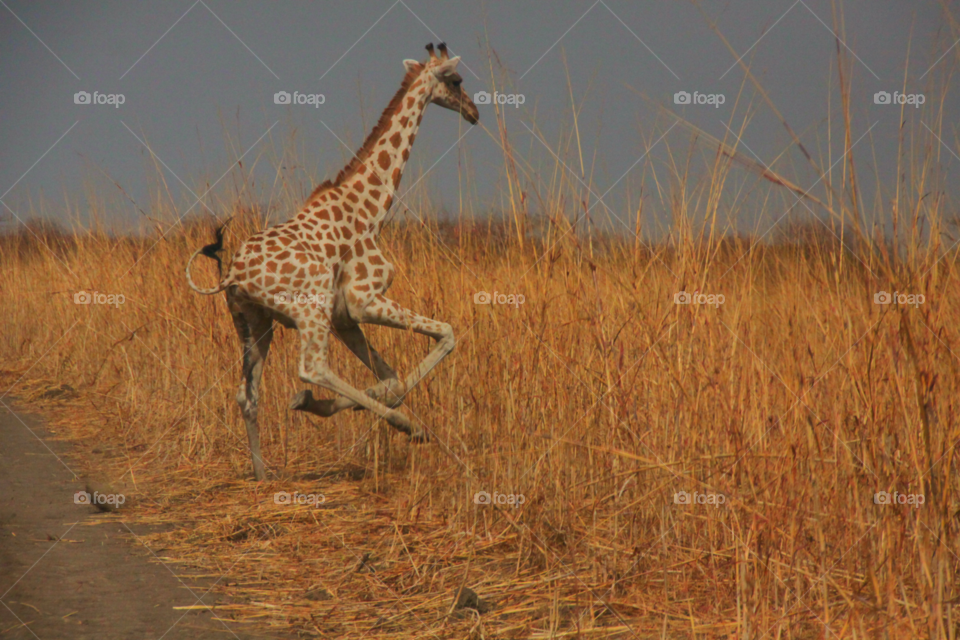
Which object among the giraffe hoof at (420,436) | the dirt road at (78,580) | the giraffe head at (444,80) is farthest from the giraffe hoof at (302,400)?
the giraffe head at (444,80)

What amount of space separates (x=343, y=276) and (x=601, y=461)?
1718mm

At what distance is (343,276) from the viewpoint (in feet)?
14.6

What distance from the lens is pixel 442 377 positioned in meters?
4.72

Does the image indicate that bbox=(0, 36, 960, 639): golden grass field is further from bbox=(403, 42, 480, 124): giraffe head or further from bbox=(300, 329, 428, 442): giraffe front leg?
bbox=(403, 42, 480, 124): giraffe head

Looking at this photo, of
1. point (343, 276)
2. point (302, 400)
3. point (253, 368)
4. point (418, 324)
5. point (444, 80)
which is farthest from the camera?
point (444, 80)

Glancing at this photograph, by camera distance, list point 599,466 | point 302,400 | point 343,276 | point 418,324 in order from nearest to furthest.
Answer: point 599,466, point 302,400, point 418,324, point 343,276

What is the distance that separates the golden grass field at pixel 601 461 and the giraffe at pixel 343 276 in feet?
1.02

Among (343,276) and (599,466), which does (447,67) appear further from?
(599,466)

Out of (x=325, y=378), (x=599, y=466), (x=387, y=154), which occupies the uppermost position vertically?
(x=387, y=154)

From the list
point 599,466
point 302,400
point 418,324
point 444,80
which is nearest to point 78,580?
point 302,400

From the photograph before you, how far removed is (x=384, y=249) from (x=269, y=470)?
5.14ft

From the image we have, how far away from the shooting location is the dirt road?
9.17 ft

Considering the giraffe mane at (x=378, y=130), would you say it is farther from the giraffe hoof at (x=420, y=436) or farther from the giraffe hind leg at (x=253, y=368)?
the giraffe hoof at (x=420, y=436)

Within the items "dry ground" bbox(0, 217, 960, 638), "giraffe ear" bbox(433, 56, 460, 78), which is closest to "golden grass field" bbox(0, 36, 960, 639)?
"dry ground" bbox(0, 217, 960, 638)
